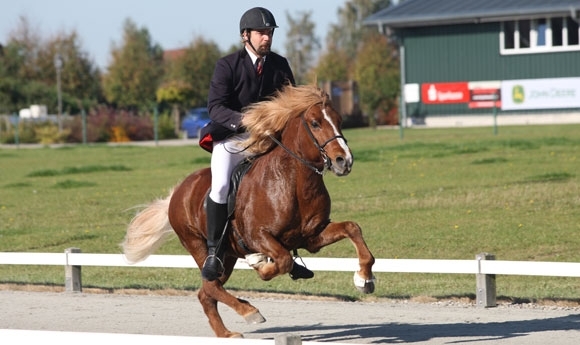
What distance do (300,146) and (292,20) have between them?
347 feet

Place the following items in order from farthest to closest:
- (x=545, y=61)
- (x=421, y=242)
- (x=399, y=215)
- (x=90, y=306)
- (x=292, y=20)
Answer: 1. (x=292, y=20)
2. (x=545, y=61)
3. (x=399, y=215)
4. (x=421, y=242)
5. (x=90, y=306)

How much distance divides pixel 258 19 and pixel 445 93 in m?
40.4

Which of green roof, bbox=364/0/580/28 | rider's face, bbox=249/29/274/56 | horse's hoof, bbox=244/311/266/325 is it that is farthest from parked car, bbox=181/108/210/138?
horse's hoof, bbox=244/311/266/325

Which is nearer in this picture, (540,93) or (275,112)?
(275,112)

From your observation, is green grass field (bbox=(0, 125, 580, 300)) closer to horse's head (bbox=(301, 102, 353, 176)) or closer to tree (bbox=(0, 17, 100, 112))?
horse's head (bbox=(301, 102, 353, 176))

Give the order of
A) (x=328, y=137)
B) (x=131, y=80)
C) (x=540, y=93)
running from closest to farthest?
(x=328, y=137) < (x=540, y=93) < (x=131, y=80)

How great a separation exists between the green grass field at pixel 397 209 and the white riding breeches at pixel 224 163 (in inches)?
140

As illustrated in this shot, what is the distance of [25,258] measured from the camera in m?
12.8

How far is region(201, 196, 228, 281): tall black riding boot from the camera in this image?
8.84 metres

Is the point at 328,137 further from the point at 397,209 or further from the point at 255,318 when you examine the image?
the point at 397,209

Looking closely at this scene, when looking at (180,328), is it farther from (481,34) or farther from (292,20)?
(292,20)

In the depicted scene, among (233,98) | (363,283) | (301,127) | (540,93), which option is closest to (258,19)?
(233,98)

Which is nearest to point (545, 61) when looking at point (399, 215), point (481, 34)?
point (481, 34)

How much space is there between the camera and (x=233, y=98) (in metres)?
9.05
